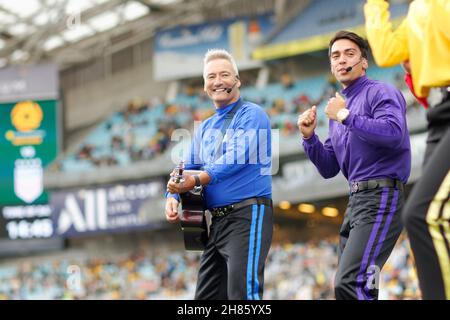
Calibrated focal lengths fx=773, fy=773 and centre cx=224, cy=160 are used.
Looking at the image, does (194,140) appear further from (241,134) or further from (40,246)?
(40,246)

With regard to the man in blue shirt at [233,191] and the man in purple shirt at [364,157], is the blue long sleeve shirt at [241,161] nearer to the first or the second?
the man in blue shirt at [233,191]

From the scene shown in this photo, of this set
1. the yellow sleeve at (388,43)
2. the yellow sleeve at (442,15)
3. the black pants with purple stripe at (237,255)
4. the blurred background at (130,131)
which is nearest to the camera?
the yellow sleeve at (442,15)

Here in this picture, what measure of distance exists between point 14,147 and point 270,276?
468 inches

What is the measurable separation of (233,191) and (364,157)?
0.77m

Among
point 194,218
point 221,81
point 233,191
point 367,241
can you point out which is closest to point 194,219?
point 194,218

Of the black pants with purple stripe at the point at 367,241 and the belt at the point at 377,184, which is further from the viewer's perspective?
the belt at the point at 377,184

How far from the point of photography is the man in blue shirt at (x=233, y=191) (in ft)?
14.1

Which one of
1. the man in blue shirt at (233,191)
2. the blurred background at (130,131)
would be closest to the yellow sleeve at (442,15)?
the man in blue shirt at (233,191)

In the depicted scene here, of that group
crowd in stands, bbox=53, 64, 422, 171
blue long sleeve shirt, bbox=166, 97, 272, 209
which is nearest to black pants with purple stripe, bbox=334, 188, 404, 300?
blue long sleeve shirt, bbox=166, 97, 272, 209

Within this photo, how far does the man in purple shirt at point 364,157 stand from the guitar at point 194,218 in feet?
2.40

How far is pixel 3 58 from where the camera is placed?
98.7 ft

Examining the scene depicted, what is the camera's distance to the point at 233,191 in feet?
14.6

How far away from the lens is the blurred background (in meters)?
24.6
